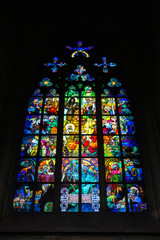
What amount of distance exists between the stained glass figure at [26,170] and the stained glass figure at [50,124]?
80cm

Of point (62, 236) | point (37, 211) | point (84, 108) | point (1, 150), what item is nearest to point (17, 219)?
point (37, 211)

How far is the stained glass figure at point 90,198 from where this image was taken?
511cm

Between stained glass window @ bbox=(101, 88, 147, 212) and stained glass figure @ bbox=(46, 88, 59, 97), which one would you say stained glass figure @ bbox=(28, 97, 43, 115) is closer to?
stained glass figure @ bbox=(46, 88, 59, 97)

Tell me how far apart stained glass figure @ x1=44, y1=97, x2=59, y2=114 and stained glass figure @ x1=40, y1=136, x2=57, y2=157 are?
0.79m

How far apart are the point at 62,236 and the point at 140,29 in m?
5.76

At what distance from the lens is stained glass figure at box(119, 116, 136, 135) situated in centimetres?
630

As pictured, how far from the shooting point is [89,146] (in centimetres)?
596

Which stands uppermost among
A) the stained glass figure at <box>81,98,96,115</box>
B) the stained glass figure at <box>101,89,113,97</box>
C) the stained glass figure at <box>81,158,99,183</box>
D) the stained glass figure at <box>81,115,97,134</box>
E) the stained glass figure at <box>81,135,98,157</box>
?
the stained glass figure at <box>101,89,113,97</box>

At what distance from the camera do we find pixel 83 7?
319 inches

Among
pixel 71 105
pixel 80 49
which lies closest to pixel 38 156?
pixel 71 105

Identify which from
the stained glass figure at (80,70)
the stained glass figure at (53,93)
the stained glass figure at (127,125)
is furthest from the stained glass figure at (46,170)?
the stained glass figure at (80,70)

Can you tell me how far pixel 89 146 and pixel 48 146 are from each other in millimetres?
897

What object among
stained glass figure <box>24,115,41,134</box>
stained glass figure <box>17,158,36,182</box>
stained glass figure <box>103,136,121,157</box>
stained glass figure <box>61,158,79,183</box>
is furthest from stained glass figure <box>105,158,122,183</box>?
stained glass figure <box>24,115,41,134</box>

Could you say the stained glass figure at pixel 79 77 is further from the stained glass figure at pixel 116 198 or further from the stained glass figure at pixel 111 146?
the stained glass figure at pixel 116 198
